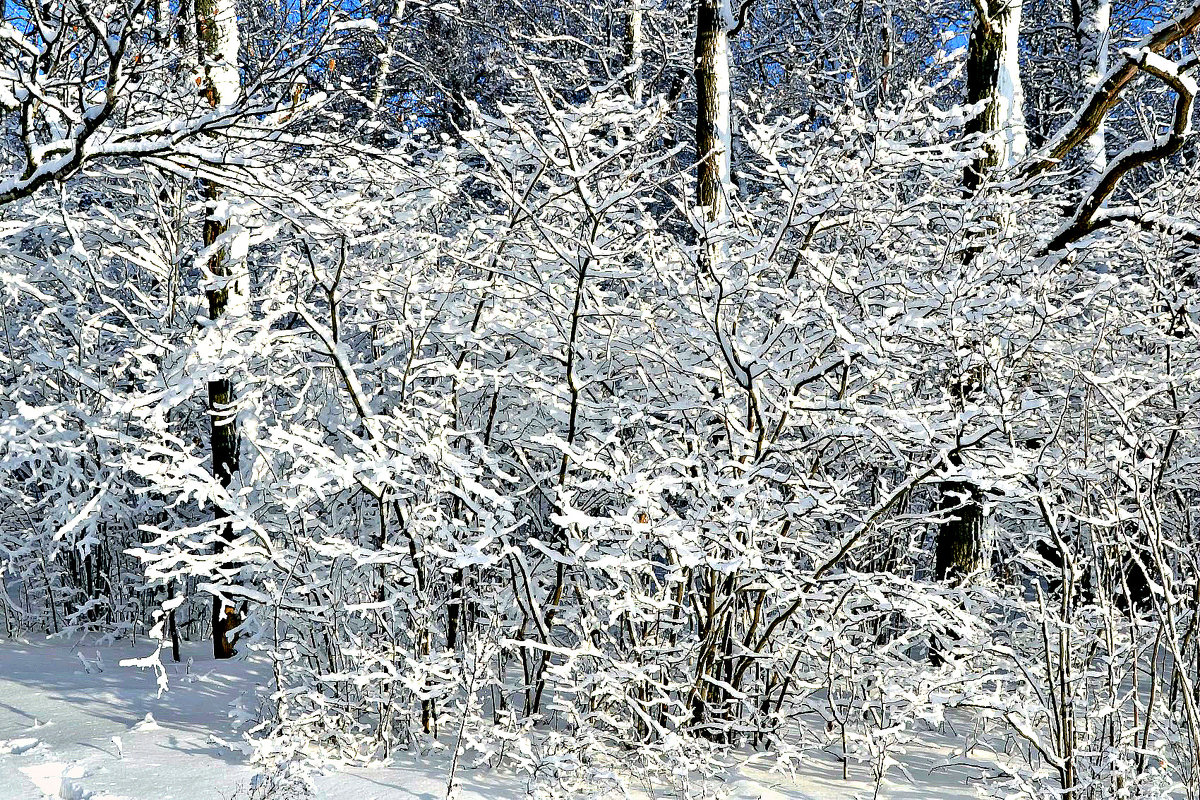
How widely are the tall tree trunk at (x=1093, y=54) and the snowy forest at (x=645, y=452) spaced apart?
0.83 ft

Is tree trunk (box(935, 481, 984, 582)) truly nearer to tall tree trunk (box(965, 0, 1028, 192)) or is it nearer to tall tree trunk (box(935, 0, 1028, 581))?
tall tree trunk (box(935, 0, 1028, 581))

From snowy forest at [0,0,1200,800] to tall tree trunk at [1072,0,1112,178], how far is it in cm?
25

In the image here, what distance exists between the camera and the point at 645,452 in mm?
4250

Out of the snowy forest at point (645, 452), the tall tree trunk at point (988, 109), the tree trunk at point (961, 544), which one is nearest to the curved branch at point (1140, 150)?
the snowy forest at point (645, 452)

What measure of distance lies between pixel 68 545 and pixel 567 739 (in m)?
4.09

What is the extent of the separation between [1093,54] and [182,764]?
7.97 meters

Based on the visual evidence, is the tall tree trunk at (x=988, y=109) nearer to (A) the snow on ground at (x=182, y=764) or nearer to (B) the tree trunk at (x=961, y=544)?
(B) the tree trunk at (x=961, y=544)

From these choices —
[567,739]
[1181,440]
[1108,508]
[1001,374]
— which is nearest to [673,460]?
[567,739]

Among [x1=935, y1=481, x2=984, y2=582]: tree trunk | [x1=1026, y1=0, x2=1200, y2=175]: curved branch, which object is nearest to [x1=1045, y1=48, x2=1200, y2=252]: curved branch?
[x1=1026, y1=0, x2=1200, y2=175]: curved branch

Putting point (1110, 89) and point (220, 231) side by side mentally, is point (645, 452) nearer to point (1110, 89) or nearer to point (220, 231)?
point (220, 231)

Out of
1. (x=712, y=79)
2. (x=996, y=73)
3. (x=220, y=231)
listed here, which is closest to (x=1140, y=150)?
(x=996, y=73)

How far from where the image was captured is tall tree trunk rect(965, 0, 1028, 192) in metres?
5.32

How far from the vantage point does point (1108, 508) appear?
3561mm

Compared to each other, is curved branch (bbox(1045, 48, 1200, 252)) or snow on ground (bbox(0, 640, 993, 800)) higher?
curved branch (bbox(1045, 48, 1200, 252))
